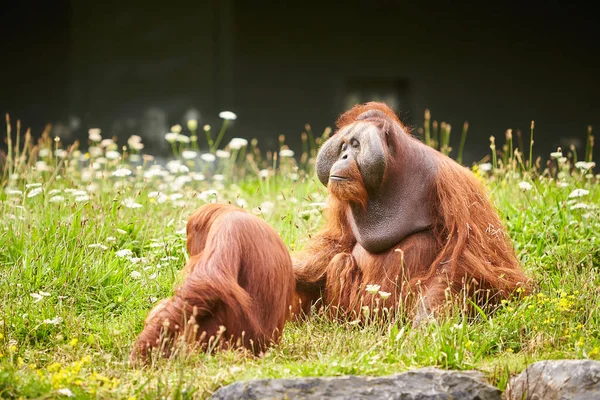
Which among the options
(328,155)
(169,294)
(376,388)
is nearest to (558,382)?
(376,388)

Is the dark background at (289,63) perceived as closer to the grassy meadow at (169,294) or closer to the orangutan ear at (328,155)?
the grassy meadow at (169,294)

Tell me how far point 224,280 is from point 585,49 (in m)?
7.00

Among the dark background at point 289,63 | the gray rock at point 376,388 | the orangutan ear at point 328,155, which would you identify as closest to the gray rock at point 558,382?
the gray rock at point 376,388

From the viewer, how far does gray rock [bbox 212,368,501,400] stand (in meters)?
3.34

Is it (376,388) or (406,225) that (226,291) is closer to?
(376,388)

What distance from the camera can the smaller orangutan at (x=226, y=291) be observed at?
3.62 meters

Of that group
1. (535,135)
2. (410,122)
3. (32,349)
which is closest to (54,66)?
(410,122)

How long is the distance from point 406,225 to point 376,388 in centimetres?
122

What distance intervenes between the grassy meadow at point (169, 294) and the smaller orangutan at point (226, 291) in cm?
10

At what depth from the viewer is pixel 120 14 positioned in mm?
9555

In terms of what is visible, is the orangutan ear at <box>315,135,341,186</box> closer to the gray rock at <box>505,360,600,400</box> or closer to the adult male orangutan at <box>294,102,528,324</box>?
the adult male orangutan at <box>294,102,528,324</box>

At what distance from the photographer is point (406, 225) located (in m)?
4.45

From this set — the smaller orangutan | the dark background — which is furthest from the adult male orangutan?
the dark background

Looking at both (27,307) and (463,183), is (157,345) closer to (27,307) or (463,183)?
(27,307)
